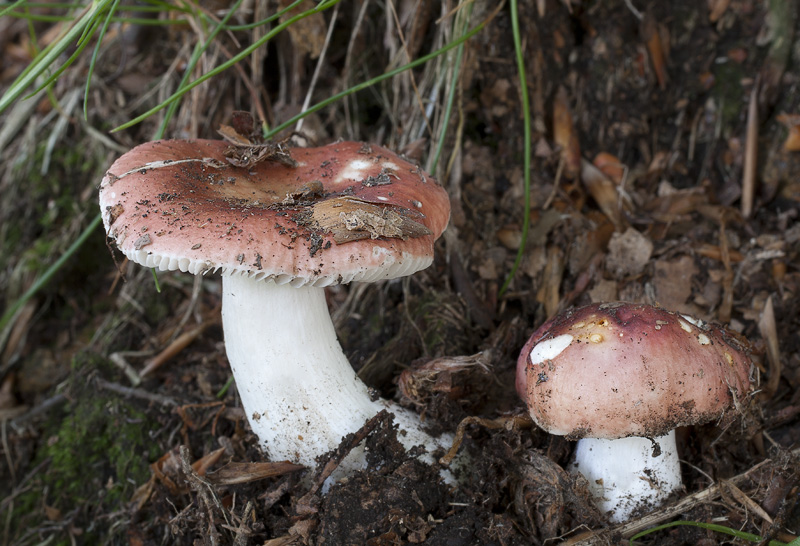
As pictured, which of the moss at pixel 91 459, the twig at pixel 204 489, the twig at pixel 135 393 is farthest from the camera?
the twig at pixel 135 393

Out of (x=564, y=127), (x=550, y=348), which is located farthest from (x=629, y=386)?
(x=564, y=127)

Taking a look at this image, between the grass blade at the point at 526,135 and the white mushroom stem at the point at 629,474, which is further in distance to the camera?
the grass blade at the point at 526,135

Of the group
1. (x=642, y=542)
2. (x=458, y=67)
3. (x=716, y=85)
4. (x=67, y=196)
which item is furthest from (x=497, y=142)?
(x=67, y=196)

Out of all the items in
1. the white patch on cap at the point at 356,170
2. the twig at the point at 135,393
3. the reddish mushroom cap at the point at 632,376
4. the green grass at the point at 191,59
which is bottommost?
the twig at the point at 135,393

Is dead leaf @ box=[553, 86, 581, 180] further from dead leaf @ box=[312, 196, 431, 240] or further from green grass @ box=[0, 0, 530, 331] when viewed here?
dead leaf @ box=[312, 196, 431, 240]

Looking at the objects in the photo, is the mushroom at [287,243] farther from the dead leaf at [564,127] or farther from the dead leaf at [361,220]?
the dead leaf at [564,127]

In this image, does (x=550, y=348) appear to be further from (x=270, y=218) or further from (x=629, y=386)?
(x=270, y=218)

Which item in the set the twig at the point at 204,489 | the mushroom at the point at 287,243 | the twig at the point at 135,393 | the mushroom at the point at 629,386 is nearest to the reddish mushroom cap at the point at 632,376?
the mushroom at the point at 629,386

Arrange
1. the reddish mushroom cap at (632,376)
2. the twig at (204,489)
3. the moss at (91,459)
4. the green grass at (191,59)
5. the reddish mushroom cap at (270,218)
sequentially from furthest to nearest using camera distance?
the moss at (91,459) → the twig at (204,489) → the green grass at (191,59) → the reddish mushroom cap at (632,376) → the reddish mushroom cap at (270,218)

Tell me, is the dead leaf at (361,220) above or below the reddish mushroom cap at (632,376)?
above
